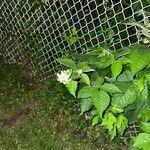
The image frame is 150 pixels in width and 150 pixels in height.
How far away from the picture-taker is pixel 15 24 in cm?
473

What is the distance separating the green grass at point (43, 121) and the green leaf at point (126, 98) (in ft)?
3.31

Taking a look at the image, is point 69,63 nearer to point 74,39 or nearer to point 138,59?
point 138,59

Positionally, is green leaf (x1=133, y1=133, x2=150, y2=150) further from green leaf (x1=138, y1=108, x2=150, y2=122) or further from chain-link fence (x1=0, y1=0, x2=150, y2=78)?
chain-link fence (x1=0, y1=0, x2=150, y2=78)

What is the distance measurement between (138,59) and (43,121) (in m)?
1.86

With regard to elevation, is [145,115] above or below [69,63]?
below

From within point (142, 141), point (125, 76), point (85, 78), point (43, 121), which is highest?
point (85, 78)

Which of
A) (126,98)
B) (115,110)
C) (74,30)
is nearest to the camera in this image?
(126,98)

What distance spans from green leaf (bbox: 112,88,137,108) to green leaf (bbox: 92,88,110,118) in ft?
0.37

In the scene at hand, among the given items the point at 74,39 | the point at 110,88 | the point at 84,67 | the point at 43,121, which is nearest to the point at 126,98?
the point at 110,88

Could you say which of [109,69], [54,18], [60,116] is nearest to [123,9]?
[109,69]

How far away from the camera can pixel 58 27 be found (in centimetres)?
410

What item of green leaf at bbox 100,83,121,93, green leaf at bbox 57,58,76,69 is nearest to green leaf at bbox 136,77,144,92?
green leaf at bbox 100,83,121,93

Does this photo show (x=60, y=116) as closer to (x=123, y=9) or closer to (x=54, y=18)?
(x=54, y=18)

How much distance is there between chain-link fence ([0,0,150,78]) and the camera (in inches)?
133
